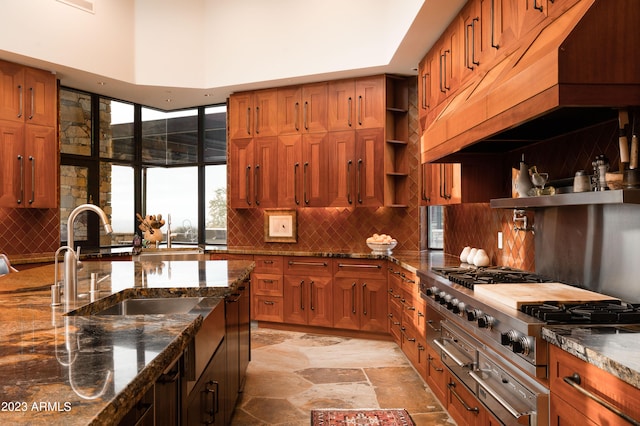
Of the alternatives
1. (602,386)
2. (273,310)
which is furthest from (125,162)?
(602,386)

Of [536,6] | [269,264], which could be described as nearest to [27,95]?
[269,264]

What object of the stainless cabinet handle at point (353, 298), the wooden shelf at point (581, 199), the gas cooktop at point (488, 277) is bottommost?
the stainless cabinet handle at point (353, 298)

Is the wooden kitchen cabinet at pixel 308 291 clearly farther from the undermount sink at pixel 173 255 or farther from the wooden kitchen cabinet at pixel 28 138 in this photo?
the wooden kitchen cabinet at pixel 28 138

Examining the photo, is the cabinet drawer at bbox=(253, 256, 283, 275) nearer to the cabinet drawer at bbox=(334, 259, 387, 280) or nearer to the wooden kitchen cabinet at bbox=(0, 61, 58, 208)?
the cabinet drawer at bbox=(334, 259, 387, 280)

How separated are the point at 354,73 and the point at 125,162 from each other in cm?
340

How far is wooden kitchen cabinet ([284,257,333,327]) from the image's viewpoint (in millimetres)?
5094

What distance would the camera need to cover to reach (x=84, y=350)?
1.27 meters

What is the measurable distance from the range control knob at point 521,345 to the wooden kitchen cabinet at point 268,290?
3731 millimetres

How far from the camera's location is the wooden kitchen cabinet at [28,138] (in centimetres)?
470

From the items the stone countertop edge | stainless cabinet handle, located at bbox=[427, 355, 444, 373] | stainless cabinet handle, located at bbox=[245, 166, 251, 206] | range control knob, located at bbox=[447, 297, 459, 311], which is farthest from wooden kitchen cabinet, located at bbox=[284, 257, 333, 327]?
the stone countertop edge

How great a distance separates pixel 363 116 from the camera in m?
5.26

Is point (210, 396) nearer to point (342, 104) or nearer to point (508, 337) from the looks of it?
point (508, 337)

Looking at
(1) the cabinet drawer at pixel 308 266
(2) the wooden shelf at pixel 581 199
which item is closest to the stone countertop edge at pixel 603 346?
(2) the wooden shelf at pixel 581 199

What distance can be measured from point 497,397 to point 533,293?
519mm
